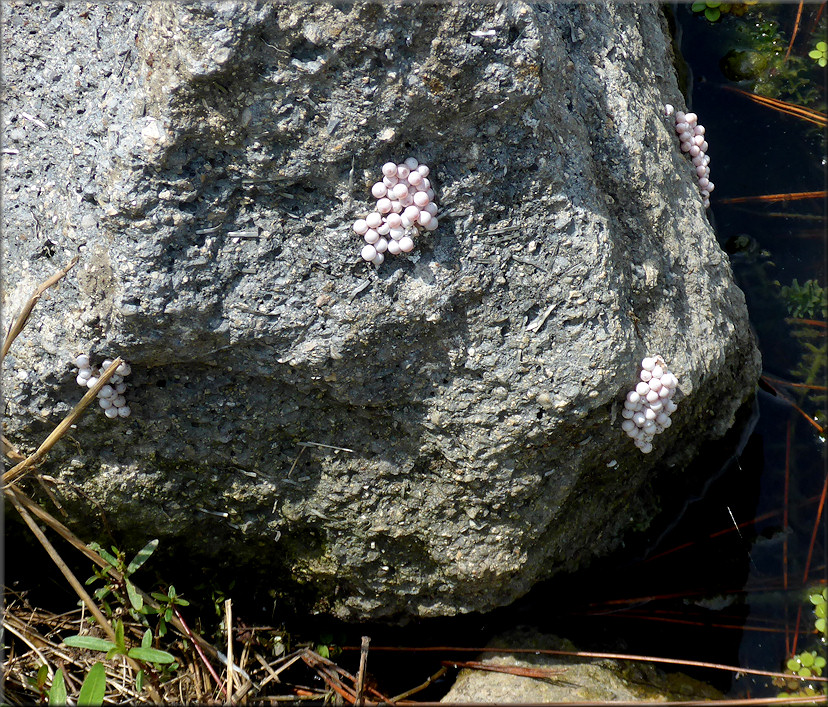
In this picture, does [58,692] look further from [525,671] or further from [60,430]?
[525,671]

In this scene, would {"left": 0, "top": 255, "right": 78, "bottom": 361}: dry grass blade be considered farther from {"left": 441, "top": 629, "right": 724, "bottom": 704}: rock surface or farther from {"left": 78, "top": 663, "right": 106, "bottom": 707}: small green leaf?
{"left": 441, "top": 629, "right": 724, "bottom": 704}: rock surface

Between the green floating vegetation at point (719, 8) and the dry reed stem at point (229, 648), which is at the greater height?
the green floating vegetation at point (719, 8)

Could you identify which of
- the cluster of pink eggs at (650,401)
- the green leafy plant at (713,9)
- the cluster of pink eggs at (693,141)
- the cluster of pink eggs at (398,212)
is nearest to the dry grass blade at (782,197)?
the cluster of pink eggs at (693,141)

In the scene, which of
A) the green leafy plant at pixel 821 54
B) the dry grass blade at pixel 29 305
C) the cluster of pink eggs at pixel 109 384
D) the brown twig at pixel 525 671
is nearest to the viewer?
the dry grass blade at pixel 29 305

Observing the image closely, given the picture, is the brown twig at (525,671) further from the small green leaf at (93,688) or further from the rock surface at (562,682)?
the small green leaf at (93,688)

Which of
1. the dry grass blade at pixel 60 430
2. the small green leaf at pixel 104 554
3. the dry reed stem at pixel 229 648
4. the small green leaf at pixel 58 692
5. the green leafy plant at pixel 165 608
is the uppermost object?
the dry grass blade at pixel 60 430

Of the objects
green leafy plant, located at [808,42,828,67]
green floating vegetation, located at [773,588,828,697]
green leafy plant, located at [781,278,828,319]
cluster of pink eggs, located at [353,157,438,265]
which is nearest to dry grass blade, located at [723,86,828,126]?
green leafy plant, located at [808,42,828,67]
